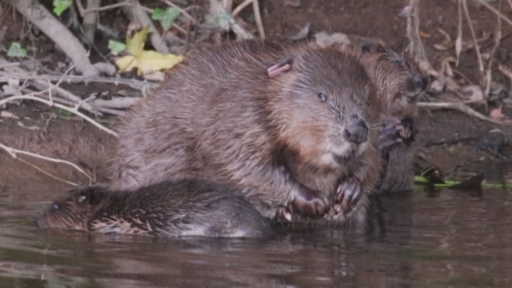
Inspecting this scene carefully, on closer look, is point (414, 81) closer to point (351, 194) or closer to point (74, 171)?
point (351, 194)

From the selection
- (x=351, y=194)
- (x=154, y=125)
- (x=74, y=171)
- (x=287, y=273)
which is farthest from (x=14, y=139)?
(x=287, y=273)

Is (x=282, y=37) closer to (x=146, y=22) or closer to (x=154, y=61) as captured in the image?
(x=146, y=22)

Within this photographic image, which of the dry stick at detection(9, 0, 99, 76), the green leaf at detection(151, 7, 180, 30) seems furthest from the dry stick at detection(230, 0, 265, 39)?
the dry stick at detection(9, 0, 99, 76)

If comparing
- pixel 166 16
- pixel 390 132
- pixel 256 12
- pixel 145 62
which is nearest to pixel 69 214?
pixel 390 132

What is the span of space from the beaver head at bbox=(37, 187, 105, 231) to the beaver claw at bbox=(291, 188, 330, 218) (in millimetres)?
817

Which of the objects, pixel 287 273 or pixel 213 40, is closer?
pixel 287 273

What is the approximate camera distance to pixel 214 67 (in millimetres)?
5645

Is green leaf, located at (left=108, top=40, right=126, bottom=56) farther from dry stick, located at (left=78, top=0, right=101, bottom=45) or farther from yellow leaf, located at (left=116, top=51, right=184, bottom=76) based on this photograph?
dry stick, located at (left=78, top=0, right=101, bottom=45)

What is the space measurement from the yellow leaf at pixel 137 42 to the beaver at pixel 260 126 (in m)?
1.59

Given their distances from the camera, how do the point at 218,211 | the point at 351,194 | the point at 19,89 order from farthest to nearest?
the point at 19,89
the point at 351,194
the point at 218,211

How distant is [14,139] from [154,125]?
102cm

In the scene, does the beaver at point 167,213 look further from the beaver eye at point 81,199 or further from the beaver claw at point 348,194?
the beaver claw at point 348,194

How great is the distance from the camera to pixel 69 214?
5.22 meters

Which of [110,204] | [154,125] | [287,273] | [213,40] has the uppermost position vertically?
[213,40]
